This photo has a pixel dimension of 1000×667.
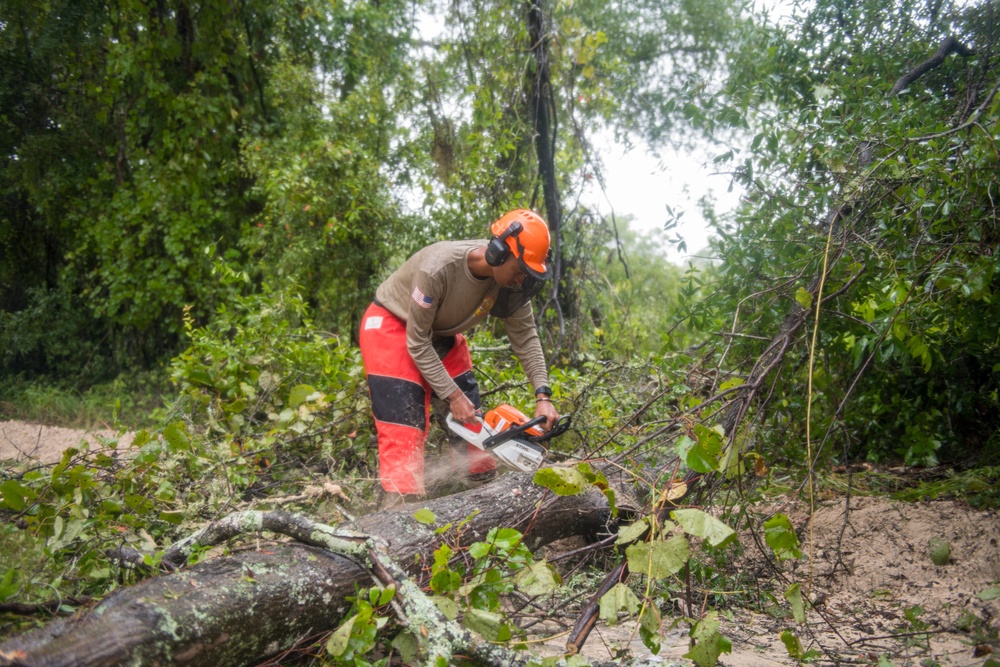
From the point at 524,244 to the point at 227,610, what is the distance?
2.06m

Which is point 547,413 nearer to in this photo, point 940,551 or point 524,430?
point 524,430

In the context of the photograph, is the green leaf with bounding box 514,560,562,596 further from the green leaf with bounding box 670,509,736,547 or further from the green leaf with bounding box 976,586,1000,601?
the green leaf with bounding box 976,586,1000,601

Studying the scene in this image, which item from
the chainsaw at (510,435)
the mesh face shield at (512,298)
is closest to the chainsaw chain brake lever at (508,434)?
the chainsaw at (510,435)

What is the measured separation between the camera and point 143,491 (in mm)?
3105

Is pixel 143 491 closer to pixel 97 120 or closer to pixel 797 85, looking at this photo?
pixel 797 85

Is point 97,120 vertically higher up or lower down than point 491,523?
higher up

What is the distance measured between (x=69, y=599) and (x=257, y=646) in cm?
60

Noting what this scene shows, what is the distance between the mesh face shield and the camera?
3.59 metres

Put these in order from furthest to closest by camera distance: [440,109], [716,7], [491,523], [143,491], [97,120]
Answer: [716,7], [97,120], [440,109], [143,491], [491,523]

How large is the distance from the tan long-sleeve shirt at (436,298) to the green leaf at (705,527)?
1.85m

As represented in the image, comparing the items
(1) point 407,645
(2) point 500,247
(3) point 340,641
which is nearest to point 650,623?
(1) point 407,645

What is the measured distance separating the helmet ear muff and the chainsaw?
83cm

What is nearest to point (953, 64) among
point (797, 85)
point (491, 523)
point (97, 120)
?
point (797, 85)

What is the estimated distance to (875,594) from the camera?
2910mm
